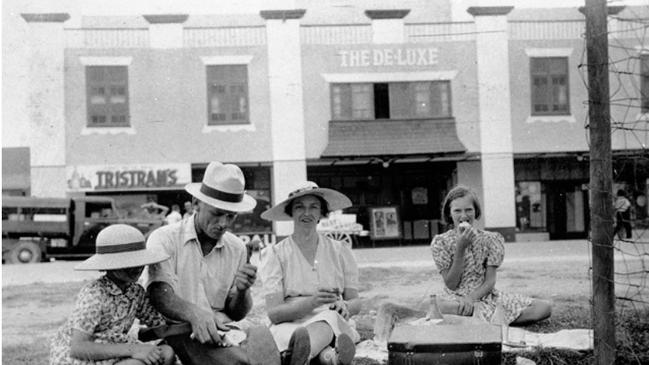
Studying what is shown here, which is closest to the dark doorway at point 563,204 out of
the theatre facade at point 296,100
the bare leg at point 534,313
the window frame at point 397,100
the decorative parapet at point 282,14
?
the theatre facade at point 296,100

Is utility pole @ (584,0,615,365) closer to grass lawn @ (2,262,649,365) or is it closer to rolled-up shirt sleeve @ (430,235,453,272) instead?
grass lawn @ (2,262,649,365)

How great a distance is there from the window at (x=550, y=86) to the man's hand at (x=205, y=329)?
19.0 meters

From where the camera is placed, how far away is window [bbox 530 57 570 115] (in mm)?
21000

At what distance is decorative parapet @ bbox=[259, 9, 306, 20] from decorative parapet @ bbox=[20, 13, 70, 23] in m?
5.66

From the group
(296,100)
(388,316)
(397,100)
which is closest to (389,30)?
(397,100)

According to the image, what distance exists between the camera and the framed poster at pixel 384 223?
21719mm

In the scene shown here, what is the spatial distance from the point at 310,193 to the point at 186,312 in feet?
3.59

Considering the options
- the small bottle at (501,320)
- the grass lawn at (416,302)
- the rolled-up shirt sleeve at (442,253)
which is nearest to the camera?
the grass lawn at (416,302)

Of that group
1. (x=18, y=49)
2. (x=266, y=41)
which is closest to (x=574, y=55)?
(x=266, y=41)

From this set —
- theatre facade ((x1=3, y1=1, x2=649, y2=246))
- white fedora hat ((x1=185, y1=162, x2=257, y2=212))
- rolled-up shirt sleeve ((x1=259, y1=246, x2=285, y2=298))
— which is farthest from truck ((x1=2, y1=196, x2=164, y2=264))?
white fedora hat ((x1=185, y1=162, x2=257, y2=212))

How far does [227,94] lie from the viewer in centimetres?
2067

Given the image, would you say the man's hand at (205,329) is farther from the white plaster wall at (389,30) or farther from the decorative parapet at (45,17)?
the decorative parapet at (45,17)

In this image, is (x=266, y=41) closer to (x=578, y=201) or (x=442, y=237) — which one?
(x=578, y=201)

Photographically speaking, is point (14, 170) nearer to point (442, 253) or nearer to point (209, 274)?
point (442, 253)
